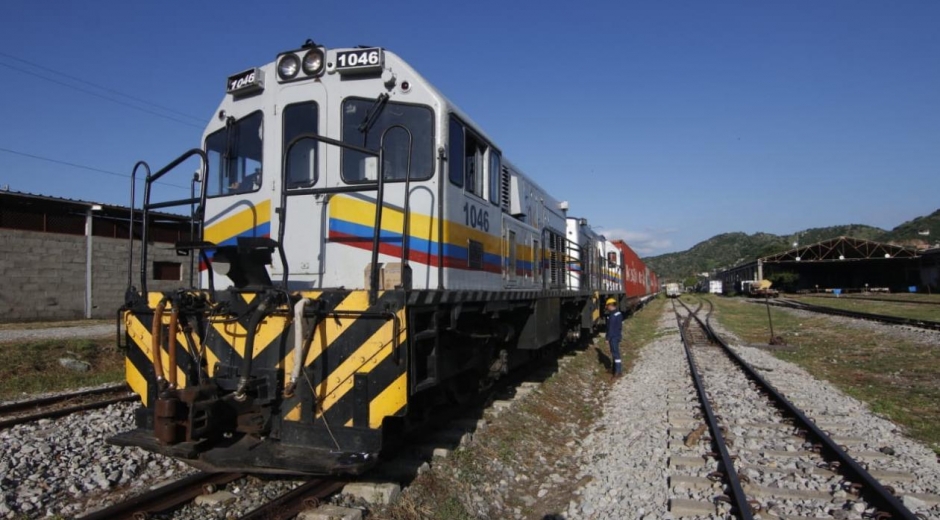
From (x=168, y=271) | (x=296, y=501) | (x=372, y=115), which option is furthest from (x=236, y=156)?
(x=168, y=271)

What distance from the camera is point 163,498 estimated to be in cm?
426

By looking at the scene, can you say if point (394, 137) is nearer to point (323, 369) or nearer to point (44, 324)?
point (323, 369)

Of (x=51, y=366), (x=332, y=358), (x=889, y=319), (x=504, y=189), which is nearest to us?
(x=332, y=358)

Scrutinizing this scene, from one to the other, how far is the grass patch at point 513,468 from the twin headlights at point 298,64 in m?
3.61

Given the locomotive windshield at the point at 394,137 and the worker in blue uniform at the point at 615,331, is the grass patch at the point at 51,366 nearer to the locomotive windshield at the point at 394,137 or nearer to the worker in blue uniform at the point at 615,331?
the locomotive windshield at the point at 394,137

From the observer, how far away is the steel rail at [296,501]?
13.1 feet

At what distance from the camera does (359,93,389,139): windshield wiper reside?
17.1 ft

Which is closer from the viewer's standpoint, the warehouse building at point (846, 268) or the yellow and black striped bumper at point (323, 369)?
the yellow and black striped bumper at point (323, 369)

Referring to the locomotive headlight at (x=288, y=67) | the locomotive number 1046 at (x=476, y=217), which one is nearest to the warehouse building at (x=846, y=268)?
the locomotive number 1046 at (x=476, y=217)

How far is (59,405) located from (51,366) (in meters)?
3.67

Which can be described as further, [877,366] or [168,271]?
[168,271]

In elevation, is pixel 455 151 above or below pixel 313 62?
below

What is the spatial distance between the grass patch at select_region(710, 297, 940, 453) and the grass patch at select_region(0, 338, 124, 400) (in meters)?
11.8

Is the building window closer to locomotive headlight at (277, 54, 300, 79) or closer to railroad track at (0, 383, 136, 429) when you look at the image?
railroad track at (0, 383, 136, 429)
